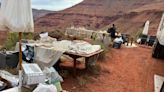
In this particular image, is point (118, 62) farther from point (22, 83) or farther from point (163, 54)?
point (22, 83)

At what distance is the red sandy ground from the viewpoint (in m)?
6.70

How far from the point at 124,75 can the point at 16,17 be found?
4255mm

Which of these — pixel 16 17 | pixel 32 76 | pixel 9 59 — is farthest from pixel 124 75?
pixel 16 17

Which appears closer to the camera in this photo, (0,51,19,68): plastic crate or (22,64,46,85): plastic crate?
(22,64,46,85): plastic crate

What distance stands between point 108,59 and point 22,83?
Result: 493 cm

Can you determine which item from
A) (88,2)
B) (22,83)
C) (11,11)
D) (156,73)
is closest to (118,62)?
(156,73)

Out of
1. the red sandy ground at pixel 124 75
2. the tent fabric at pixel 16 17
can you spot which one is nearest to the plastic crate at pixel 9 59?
the red sandy ground at pixel 124 75

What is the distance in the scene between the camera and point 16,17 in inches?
187

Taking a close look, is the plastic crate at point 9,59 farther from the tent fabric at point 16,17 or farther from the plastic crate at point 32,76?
the tent fabric at point 16,17

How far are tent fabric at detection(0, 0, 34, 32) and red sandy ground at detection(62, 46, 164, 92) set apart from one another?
2119 mm

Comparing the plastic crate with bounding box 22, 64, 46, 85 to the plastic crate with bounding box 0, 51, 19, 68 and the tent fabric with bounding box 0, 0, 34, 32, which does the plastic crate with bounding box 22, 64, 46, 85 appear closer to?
the tent fabric with bounding box 0, 0, 34, 32

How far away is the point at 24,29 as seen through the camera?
15.5 ft

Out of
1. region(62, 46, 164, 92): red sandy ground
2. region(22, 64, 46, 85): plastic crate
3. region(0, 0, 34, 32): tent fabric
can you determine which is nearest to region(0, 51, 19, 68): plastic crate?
region(22, 64, 46, 85): plastic crate

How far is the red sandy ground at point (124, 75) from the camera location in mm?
6695
